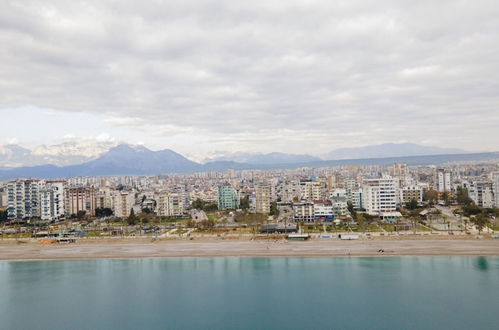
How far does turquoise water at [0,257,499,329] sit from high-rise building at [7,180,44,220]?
13452 mm

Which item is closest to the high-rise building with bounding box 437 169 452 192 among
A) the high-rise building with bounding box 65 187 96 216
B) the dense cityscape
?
the dense cityscape

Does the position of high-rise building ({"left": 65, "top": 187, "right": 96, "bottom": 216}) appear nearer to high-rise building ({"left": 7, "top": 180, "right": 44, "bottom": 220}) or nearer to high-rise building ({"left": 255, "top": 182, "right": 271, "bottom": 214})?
high-rise building ({"left": 7, "top": 180, "right": 44, "bottom": 220})

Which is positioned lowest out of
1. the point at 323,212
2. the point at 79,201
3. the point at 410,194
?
the point at 323,212

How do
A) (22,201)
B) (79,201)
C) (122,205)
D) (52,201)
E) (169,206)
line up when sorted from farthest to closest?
(79,201)
(122,205)
(169,206)
(52,201)
(22,201)

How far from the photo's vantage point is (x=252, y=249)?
55.6 ft

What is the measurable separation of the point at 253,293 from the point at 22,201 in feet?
73.4

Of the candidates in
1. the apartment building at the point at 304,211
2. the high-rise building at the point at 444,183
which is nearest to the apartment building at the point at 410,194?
the high-rise building at the point at 444,183

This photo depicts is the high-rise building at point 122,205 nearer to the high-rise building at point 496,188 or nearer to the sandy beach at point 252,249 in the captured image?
the sandy beach at point 252,249

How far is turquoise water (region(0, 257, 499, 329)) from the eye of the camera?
10.4m

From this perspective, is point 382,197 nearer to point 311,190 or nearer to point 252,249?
point 311,190

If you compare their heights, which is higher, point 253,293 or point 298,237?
point 298,237

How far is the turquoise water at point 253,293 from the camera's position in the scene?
1039cm

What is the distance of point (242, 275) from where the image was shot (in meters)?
14.4

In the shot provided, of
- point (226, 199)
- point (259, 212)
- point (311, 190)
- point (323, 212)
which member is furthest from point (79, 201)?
point (323, 212)
